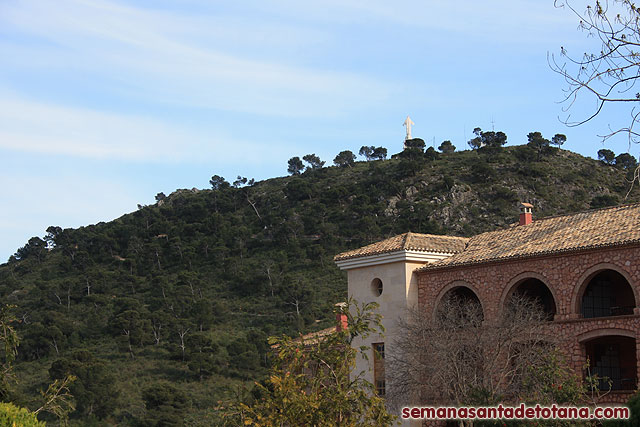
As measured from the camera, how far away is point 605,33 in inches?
338

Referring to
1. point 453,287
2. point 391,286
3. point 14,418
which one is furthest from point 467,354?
point 14,418

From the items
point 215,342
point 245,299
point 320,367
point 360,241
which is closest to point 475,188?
point 360,241

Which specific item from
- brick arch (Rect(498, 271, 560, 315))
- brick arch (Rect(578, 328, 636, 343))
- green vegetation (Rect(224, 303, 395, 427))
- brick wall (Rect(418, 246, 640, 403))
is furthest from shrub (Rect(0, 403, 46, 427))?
brick arch (Rect(498, 271, 560, 315))

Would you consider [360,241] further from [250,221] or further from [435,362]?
[435,362]

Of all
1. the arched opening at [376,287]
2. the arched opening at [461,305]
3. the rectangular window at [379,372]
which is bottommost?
the rectangular window at [379,372]

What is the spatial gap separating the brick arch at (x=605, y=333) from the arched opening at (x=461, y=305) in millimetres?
3596

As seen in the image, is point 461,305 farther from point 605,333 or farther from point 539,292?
point 605,333

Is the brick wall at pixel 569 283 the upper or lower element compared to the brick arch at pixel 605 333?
upper

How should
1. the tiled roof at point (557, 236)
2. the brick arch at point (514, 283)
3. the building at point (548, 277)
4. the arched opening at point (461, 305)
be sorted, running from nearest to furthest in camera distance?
the building at point (548, 277), the tiled roof at point (557, 236), the brick arch at point (514, 283), the arched opening at point (461, 305)

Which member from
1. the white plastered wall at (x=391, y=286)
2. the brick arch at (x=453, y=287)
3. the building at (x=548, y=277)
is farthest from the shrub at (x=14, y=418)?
the brick arch at (x=453, y=287)

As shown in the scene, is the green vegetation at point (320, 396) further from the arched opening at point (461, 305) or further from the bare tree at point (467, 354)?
the arched opening at point (461, 305)

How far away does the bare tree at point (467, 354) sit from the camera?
24422mm

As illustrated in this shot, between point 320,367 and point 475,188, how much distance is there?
2060 inches

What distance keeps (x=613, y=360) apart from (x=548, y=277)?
3.59m
